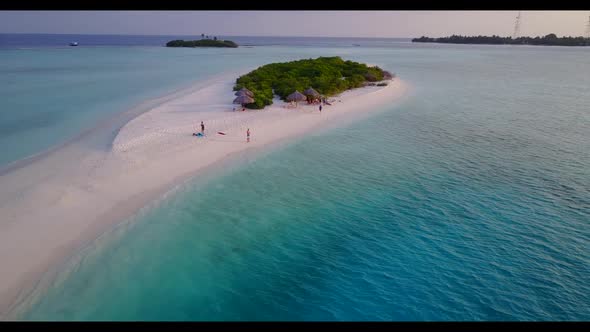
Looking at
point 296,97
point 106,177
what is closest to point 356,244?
point 106,177

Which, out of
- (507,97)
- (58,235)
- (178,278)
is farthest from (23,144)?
(507,97)

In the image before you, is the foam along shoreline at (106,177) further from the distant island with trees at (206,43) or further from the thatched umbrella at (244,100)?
the distant island with trees at (206,43)

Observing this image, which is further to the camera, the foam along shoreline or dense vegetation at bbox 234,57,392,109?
dense vegetation at bbox 234,57,392,109

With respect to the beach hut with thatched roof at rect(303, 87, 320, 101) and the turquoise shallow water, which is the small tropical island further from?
the turquoise shallow water

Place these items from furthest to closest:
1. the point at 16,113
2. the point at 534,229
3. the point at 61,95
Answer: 1. the point at 61,95
2. the point at 16,113
3. the point at 534,229

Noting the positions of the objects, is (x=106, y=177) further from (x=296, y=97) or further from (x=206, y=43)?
(x=206, y=43)

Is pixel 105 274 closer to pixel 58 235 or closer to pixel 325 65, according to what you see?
pixel 58 235

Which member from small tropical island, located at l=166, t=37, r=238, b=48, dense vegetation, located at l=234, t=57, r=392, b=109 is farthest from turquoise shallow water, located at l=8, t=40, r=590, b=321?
small tropical island, located at l=166, t=37, r=238, b=48
